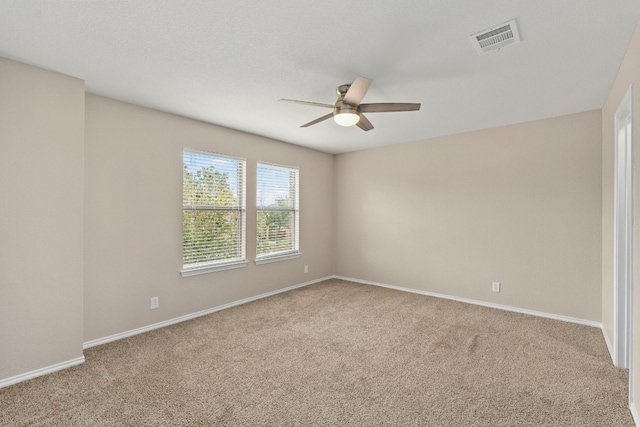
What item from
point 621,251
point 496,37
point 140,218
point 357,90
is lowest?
point 621,251

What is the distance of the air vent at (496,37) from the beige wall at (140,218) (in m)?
3.13

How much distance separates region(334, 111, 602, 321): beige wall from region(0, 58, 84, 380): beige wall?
163 inches

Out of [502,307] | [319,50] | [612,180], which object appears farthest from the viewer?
[502,307]

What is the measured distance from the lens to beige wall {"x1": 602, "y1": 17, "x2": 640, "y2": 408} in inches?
74.2

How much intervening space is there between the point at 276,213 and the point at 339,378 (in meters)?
2.96

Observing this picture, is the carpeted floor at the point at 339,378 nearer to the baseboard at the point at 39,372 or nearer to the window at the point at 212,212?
the baseboard at the point at 39,372

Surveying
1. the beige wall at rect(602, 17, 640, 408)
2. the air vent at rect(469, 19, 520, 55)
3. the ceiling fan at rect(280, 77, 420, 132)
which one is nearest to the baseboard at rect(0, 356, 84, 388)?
the ceiling fan at rect(280, 77, 420, 132)

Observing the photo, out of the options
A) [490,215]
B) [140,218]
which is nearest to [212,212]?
[140,218]

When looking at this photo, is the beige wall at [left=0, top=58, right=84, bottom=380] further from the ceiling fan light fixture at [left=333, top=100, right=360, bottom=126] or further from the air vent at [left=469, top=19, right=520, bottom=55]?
the air vent at [left=469, top=19, right=520, bottom=55]

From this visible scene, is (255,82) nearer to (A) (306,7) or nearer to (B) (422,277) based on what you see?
(A) (306,7)

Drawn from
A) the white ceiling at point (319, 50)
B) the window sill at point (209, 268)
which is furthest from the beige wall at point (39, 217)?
the window sill at point (209, 268)

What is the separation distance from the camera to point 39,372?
242cm

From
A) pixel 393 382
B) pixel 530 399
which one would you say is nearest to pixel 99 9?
pixel 393 382

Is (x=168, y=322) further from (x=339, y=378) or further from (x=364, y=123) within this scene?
(x=364, y=123)
